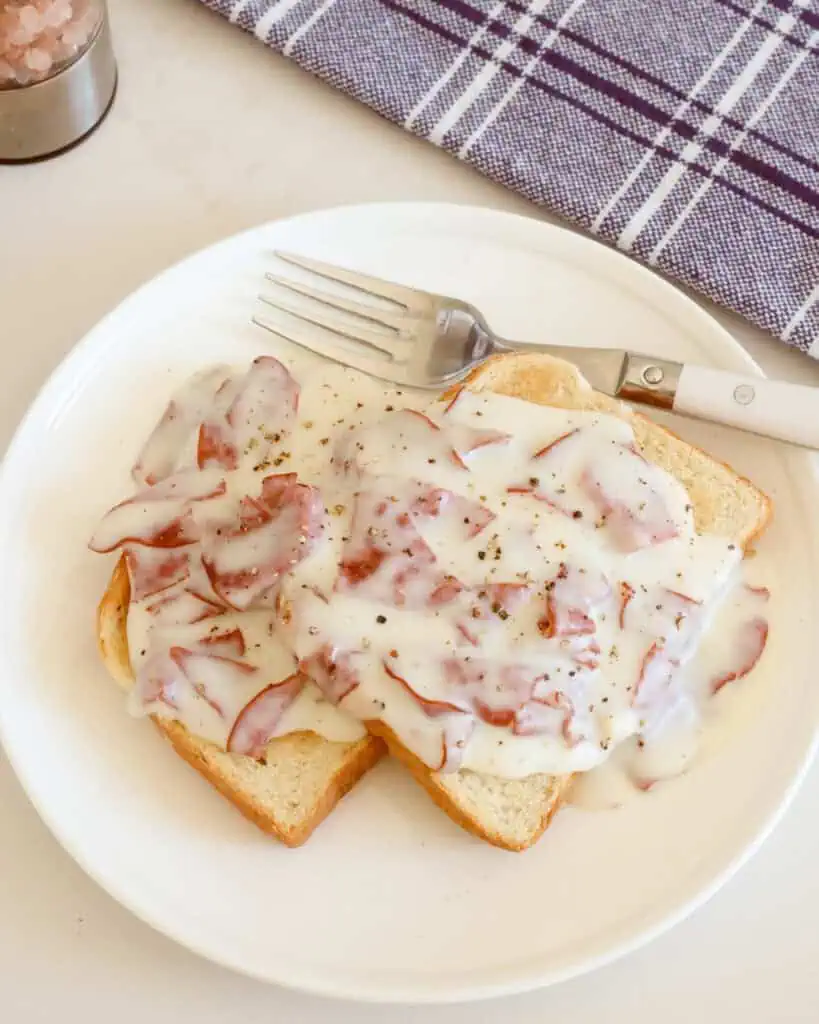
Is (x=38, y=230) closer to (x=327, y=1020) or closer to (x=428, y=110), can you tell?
(x=428, y=110)

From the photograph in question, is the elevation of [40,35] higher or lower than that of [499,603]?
higher

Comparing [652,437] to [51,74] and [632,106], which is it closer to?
[632,106]

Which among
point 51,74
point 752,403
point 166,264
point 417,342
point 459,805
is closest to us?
point 459,805

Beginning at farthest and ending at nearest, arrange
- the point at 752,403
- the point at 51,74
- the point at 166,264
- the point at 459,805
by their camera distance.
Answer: the point at 166,264
the point at 51,74
the point at 752,403
the point at 459,805

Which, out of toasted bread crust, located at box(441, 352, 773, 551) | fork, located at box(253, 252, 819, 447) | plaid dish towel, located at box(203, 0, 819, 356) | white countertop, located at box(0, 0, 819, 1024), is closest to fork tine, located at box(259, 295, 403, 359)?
fork, located at box(253, 252, 819, 447)

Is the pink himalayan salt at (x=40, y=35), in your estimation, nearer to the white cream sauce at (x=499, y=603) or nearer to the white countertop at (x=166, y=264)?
the white countertop at (x=166, y=264)

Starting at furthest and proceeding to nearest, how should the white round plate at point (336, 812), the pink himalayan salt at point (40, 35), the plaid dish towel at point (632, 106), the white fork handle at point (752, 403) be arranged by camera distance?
the plaid dish towel at point (632, 106)
the pink himalayan salt at point (40, 35)
the white fork handle at point (752, 403)
the white round plate at point (336, 812)

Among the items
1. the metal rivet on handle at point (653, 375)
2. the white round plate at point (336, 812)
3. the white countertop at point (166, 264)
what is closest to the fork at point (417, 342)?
the metal rivet on handle at point (653, 375)

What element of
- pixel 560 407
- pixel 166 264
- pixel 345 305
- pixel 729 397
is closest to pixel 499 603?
pixel 560 407
